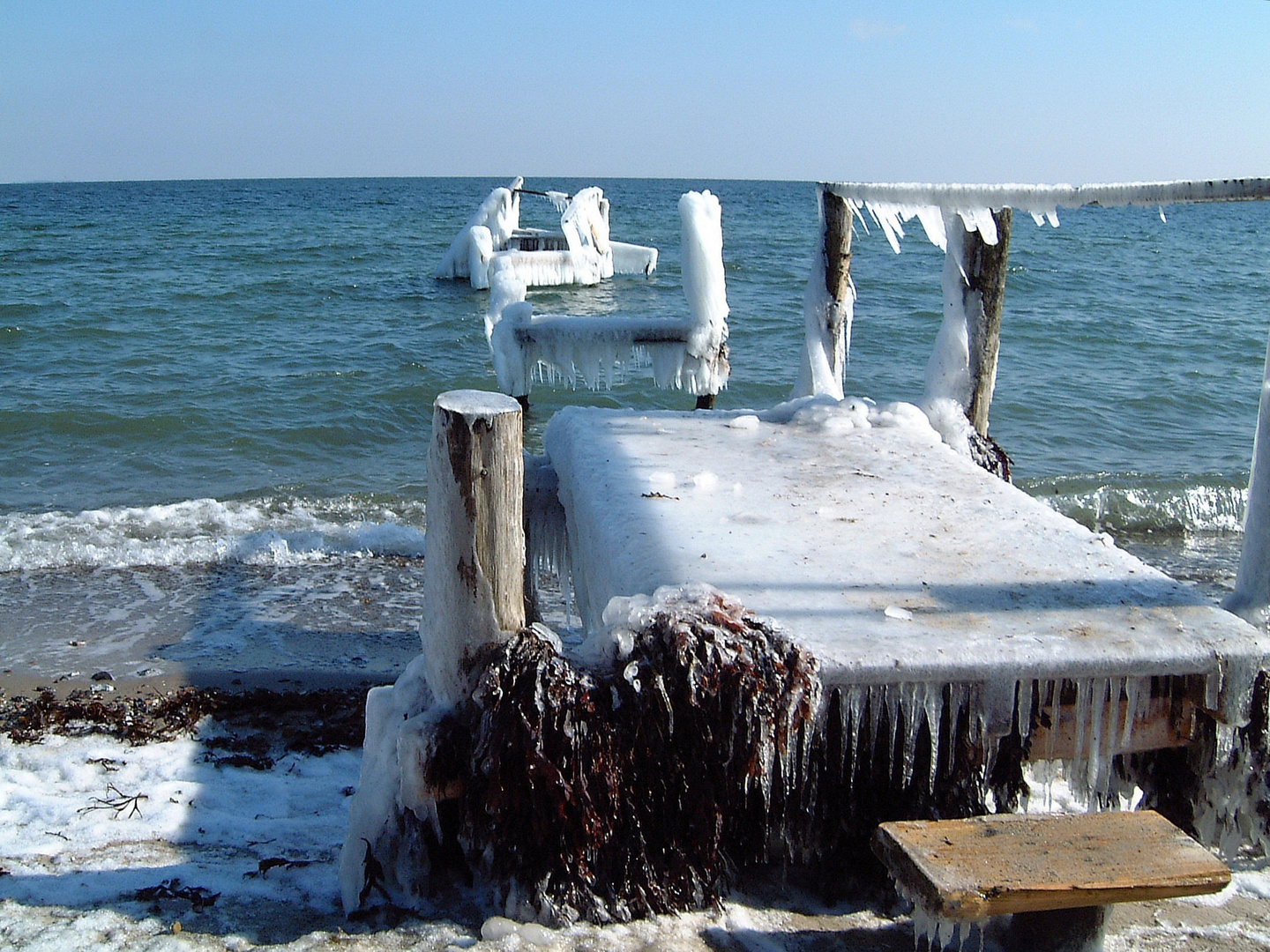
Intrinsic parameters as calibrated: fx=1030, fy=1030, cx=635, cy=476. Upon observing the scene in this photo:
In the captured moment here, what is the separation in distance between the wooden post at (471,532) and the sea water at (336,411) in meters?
3.26

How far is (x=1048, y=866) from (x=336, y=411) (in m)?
11.7

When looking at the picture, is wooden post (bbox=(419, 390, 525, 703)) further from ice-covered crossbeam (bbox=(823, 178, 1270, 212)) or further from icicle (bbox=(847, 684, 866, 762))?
ice-covered crossbeam (bbox=(823, 178, 1270, 212))

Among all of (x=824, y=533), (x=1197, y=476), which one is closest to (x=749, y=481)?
(x=824, y=533)

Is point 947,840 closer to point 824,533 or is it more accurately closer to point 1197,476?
point 824,533

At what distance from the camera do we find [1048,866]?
2.60 m

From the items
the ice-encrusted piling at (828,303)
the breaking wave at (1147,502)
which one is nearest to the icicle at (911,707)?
the ice-encrusted piling at (828,303)

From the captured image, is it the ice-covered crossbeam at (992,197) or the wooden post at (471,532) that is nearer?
the wooden post at (471,532)

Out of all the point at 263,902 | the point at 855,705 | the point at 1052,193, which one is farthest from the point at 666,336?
the point at 263,902

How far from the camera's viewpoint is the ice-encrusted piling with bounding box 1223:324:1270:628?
11.3ft

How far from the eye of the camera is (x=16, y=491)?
9.94 meters

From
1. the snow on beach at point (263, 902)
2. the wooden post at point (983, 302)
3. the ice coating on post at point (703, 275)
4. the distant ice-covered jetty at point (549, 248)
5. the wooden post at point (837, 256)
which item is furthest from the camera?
the distant ice-covered jetty at point (549, 248)

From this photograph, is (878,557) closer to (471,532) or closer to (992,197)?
(471,532)

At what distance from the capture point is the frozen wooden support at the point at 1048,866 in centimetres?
249

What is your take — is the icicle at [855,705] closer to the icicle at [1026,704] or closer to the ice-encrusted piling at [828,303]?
the icicle at [1026,704]
